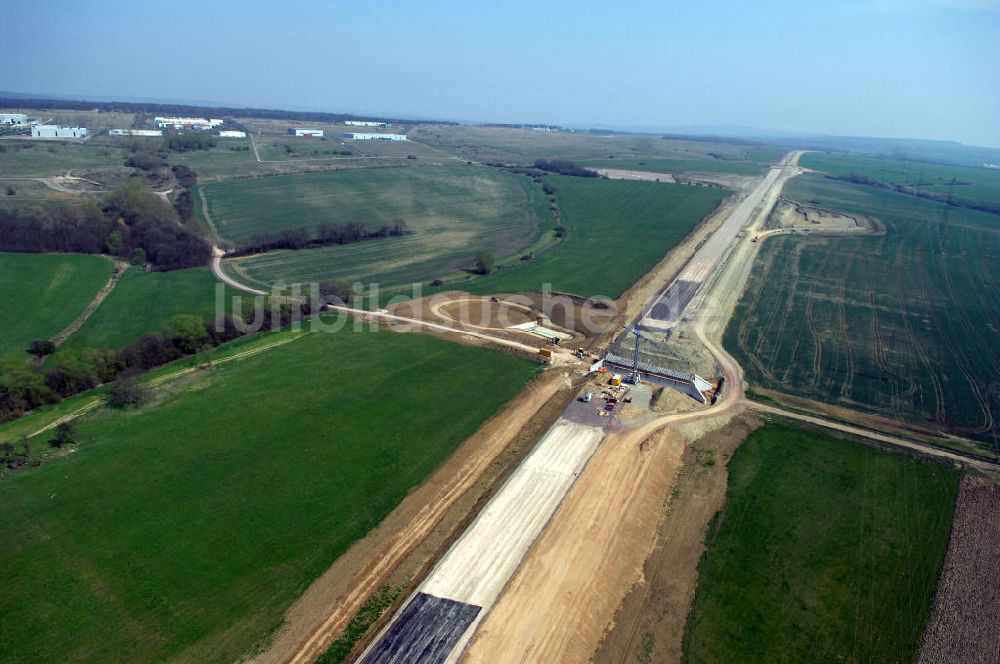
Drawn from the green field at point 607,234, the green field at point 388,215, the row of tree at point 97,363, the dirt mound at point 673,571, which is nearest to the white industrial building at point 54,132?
the green field at point 388,215

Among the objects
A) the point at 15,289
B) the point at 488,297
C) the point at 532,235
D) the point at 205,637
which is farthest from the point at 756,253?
the point at 15,289

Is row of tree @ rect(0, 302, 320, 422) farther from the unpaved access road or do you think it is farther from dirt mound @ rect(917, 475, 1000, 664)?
the unpaved access road

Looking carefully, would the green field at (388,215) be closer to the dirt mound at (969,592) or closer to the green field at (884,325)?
the green field at (884,325)

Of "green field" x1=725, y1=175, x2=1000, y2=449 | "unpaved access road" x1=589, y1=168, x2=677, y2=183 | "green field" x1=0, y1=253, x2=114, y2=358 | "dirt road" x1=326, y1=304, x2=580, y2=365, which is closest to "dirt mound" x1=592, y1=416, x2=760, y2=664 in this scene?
"green field" x1=725, y1=175, x2=1000, y2=449

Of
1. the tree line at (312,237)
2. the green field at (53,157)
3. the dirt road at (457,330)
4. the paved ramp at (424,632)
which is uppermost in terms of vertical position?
the green field at (53,157)

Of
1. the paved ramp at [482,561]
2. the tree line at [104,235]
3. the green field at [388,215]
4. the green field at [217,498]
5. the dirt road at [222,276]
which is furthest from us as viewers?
the green field at [388,215]

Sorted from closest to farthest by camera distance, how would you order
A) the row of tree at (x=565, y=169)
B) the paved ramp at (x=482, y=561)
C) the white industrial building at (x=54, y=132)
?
the paved ramp at (x=482, y=561) → the row of tree at (x=565, y=169) → the white industrial building at (x=54, y=132)
